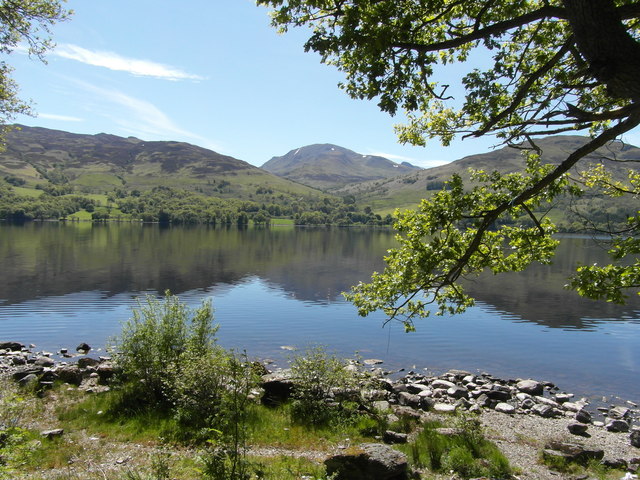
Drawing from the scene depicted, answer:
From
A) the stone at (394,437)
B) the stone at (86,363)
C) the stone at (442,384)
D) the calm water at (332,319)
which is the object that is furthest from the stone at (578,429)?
the stone at (86,363)

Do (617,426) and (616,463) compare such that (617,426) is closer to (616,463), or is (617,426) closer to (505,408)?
(505,408)

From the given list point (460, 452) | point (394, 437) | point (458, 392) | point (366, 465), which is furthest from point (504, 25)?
point (458, 392)

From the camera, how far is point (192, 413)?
15.1 metres

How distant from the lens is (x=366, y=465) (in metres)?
11.0

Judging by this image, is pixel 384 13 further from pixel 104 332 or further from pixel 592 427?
pixel 104 332

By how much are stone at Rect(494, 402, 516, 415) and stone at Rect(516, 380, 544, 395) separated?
13.5 feet

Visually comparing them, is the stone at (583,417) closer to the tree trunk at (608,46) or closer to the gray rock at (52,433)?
the tree trunk at (608,46)

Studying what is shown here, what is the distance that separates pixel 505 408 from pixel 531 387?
5247 mm

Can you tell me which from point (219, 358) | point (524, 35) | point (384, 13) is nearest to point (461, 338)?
point (219, 358)

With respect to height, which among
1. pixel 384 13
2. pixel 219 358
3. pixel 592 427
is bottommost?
pixel 592 427

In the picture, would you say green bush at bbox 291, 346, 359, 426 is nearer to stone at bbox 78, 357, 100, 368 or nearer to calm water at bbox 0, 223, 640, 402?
calm water at bbox 0, 223, 640, 402

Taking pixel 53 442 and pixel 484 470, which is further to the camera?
A: pixel 53 442

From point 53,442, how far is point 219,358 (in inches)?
224

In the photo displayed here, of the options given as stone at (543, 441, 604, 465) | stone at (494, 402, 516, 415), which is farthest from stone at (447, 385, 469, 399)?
stone at (543, 441, 604, 465)
